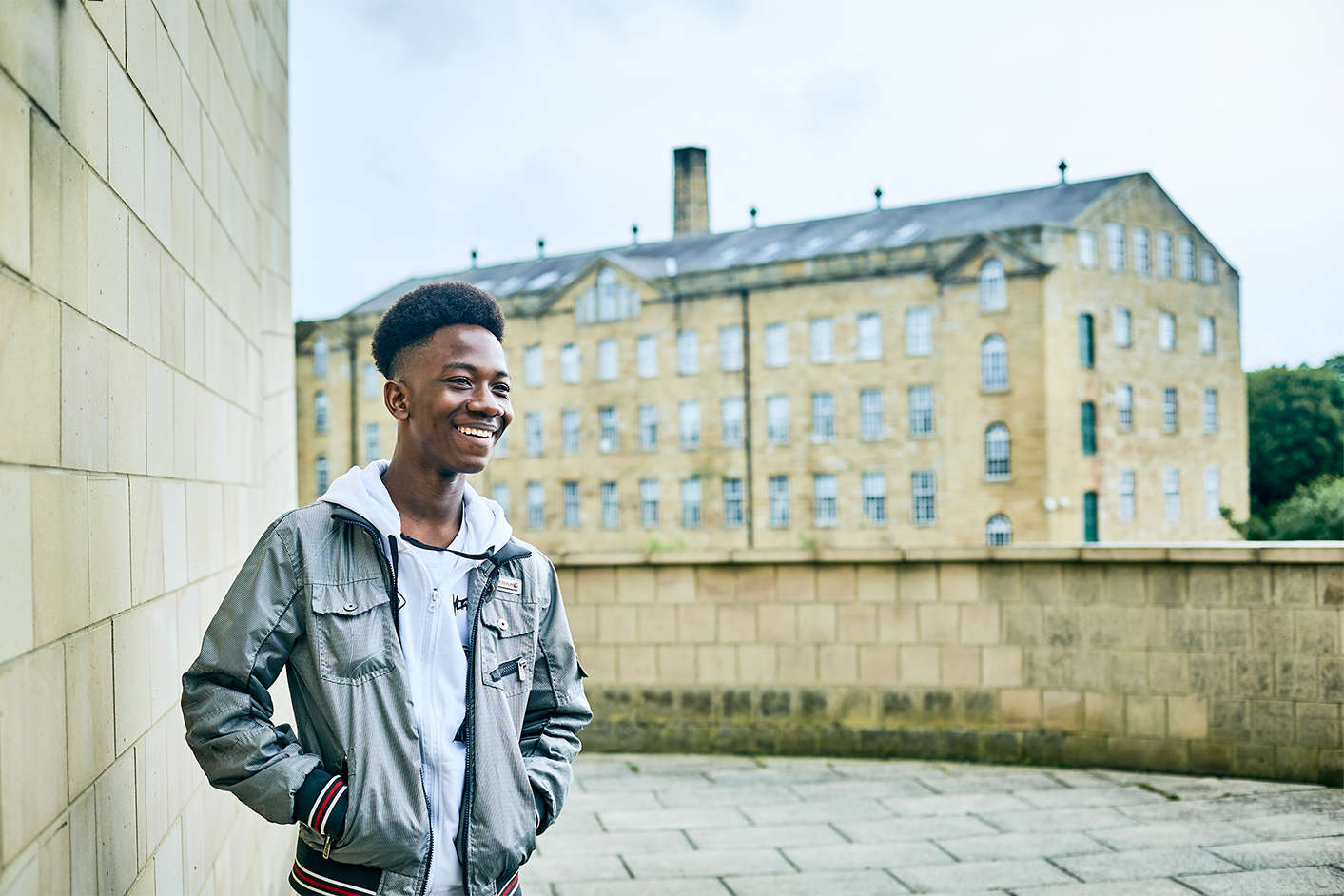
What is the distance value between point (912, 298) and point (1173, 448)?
11.5 meters

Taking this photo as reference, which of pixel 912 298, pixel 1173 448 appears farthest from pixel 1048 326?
pixel 1173 448

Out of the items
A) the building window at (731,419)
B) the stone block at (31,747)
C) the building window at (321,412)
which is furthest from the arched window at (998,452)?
the stone block at (31,747)

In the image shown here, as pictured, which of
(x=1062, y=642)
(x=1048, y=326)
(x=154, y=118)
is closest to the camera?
(x=154, y=118)

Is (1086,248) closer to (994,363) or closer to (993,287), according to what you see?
(993,287)

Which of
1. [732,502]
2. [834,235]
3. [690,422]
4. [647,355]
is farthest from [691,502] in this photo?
[834,235]

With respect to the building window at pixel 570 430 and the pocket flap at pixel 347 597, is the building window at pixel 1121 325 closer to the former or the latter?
the building window at pixel 570 430

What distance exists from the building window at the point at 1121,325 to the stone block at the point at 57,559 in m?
45.3

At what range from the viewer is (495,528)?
7.88 feet

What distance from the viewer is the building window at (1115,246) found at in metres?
43.9

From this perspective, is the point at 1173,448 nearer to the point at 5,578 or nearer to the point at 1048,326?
the point at 1048,326

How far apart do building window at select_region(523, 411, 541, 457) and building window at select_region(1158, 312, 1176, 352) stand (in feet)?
83.3

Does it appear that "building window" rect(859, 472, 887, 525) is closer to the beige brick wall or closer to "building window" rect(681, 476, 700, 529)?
"building window" rect(681, 476, 700, 529)

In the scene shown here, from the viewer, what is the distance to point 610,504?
51281 millimetres

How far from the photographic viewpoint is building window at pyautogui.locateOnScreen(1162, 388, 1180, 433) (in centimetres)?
4538
